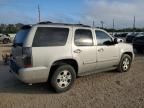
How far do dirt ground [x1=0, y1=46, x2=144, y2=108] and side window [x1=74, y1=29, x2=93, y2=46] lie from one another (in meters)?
1.28

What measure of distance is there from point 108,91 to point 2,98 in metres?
2.84

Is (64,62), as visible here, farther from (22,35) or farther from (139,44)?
(139,44)

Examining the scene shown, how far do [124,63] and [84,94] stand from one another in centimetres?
320

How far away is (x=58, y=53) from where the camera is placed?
21.3 ft

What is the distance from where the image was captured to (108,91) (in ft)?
21.7

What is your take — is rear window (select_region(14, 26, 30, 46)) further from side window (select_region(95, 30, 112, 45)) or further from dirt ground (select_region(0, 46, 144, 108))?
side window (select_region(95, 30, 112, 45))

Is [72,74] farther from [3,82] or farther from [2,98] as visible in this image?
[3,82]

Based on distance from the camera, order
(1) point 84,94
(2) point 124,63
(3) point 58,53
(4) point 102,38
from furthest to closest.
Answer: (2) point 124,63 < (4) point 102,38 < (3) point 58,53 < (1) point 84,94

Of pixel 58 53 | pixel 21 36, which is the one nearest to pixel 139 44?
pixel 58 53

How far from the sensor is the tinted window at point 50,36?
20.5 ft

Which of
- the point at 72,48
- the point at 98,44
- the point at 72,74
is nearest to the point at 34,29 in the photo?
the point at 72,48

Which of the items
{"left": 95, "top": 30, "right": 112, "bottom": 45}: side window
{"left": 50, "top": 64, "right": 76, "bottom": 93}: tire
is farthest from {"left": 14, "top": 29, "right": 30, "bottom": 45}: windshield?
{"left": 95, "top": 30, "right": 112, "bottom": 45}: side window

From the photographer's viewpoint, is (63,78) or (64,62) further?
(64,62)

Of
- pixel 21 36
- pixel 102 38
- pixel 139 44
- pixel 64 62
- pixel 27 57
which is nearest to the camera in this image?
pixel 27 57
